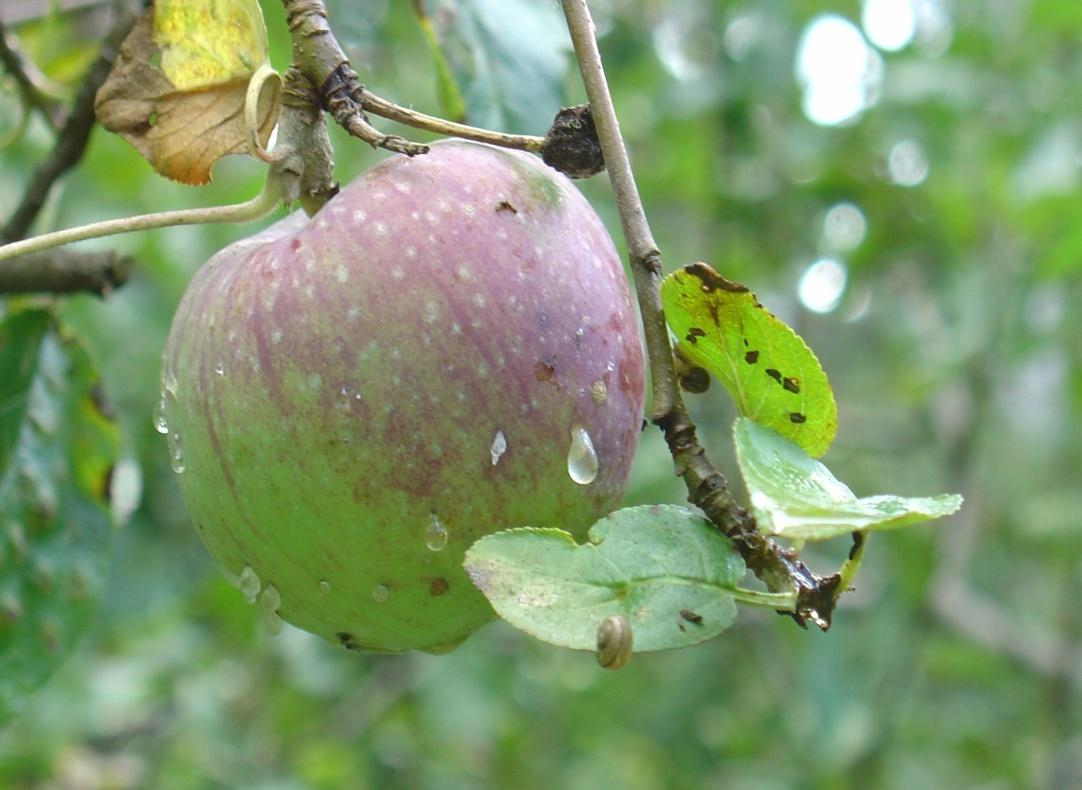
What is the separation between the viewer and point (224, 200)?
2.18 meters

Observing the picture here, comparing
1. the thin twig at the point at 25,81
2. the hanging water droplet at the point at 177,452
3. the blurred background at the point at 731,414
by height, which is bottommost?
the blurred background at the point at 731,414

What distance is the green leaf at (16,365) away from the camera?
1210 millimetres

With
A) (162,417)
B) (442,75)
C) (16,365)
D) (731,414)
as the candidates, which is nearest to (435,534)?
(162,417)

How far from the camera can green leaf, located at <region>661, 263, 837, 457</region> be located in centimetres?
66

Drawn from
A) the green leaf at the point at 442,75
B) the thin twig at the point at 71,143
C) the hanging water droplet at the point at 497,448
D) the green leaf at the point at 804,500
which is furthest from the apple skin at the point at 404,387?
the thin twig at the point at 71,143

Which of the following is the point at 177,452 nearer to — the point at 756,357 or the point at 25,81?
the point at 756,357

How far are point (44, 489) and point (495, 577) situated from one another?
2.41ft

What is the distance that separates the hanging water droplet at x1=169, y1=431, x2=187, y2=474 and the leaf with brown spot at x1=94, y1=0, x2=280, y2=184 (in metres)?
0.16

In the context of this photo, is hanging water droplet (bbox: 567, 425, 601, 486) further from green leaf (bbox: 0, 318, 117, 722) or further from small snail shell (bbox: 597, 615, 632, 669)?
green leaf (bbox: 0, 318, 117, 722)

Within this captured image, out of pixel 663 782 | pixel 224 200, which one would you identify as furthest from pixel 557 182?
pixel 663 782

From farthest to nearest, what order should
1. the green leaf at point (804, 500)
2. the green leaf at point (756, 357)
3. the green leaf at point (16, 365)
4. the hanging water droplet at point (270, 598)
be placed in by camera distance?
the green leaf at point (16, 365) → the hanging water droplet at point (270, 598) → the green leaf at point (756, 357) → the green leaf at point (804, 500)

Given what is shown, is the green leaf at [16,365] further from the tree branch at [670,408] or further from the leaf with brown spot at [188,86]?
the tree branch at [670,408]

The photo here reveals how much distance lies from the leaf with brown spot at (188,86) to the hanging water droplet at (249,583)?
0.24m

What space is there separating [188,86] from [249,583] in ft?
1.01
